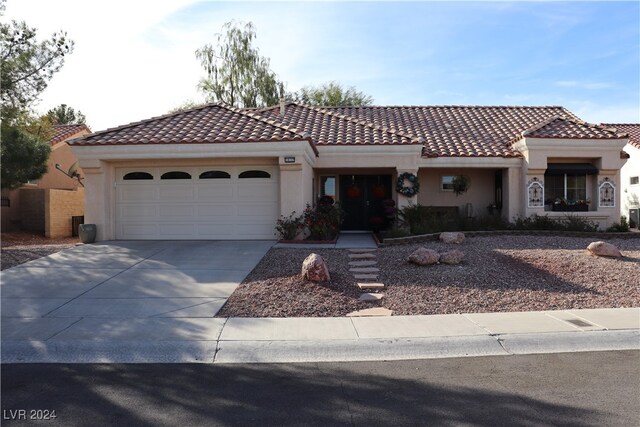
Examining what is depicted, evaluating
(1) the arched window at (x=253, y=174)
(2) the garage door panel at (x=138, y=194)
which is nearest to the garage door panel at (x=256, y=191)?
(1) the arched window at (x=253, y=174)

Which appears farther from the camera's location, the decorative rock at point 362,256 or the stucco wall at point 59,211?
the stucco wall at point 59,211

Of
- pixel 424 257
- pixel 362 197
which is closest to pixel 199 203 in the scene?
pixel 362 197

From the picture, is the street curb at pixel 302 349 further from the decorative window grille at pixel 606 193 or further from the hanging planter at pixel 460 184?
the decorative window grille at pixel 606 193

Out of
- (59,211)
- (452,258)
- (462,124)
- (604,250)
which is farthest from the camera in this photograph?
(462,124)

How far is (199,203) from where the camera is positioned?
15.1 metres

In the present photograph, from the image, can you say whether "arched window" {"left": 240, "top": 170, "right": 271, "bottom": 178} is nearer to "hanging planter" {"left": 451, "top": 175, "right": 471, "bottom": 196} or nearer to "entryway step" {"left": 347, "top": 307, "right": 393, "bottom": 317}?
"hanging planter" {"left": 451, "top": 175, "right": 471, "bottom": 196}

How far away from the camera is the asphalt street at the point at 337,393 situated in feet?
14.9

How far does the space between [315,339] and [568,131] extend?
14.5m

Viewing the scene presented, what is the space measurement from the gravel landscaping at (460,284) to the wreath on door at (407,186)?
419 centimetres

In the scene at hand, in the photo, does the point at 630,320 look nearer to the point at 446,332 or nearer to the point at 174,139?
the point at 446,332

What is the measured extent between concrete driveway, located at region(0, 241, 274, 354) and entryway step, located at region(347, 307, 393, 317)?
211cm

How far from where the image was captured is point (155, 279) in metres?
10.2

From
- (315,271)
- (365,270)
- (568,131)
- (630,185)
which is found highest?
(568,131)

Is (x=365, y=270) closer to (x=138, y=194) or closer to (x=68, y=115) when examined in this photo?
(x=138, y=194)
